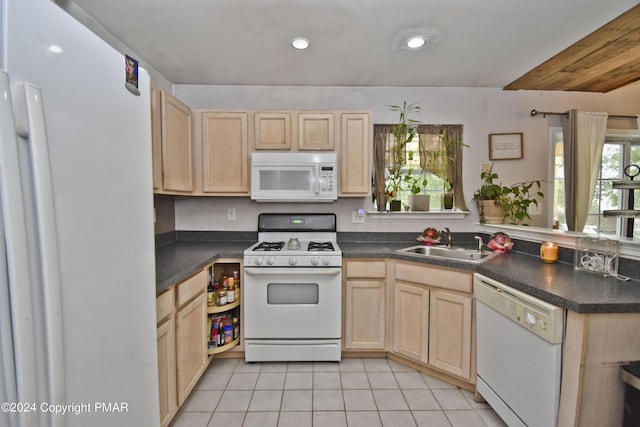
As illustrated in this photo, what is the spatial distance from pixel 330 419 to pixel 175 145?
7.05ft

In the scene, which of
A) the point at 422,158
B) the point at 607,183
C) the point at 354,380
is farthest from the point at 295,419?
the point at 607,183

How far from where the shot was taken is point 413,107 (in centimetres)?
265

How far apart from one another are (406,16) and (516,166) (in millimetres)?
1918

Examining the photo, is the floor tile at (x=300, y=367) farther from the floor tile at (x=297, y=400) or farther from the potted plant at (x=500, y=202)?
the potted plant at (x=500, y=202)

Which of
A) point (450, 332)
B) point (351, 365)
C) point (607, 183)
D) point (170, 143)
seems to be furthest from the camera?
point (607, 183)

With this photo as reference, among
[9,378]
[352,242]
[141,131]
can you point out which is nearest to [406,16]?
[141,131]

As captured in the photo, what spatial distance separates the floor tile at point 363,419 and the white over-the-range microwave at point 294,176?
150 cm

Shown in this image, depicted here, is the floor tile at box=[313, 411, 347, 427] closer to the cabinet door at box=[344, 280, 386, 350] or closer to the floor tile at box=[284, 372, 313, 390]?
the floor tile at box=[284, 372, 313, 390]

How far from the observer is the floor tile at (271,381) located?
187 centimetres

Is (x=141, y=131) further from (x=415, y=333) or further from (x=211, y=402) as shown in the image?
(x=415, y=333)

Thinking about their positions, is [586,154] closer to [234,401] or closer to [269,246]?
[269,246]

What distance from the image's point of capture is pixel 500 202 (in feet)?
8.19

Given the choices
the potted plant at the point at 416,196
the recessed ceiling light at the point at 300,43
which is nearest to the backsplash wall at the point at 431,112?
the potted plant at the point at 416,196

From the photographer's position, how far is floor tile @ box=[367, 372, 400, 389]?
1.88 m
